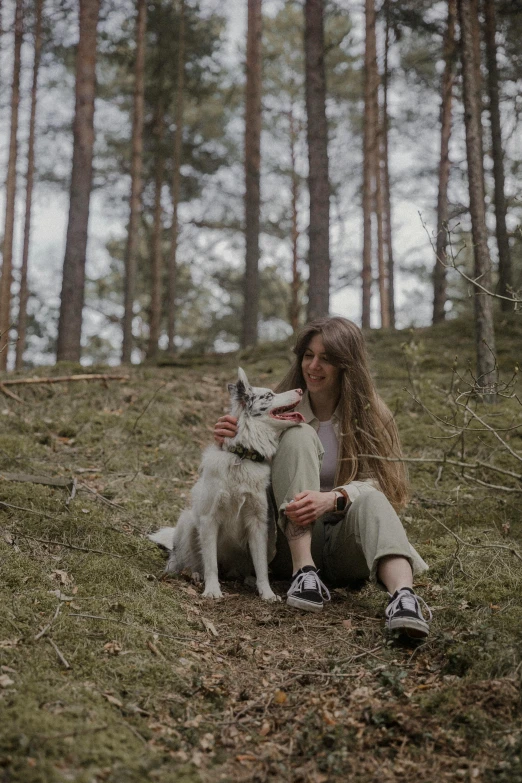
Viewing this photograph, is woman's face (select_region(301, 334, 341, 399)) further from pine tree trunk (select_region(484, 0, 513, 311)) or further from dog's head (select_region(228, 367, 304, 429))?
pine tree trunk (select_region(484, 0, 513, 311))

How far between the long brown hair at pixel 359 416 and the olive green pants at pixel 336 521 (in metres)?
0.25

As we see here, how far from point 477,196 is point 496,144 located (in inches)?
185

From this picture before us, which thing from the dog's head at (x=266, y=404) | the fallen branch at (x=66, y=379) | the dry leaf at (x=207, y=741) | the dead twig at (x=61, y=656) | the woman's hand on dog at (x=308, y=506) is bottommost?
the dry leaf at (x=207, y=741)

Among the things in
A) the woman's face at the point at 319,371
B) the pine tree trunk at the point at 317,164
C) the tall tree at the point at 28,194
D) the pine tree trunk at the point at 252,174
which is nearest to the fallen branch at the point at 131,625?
the woman's face at the point at 319,371

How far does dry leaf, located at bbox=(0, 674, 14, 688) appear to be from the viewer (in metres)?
2.47

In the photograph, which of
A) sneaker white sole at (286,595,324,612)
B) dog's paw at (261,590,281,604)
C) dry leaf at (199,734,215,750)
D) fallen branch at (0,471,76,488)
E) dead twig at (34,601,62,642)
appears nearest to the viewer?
dry leaf at (199,734,215,750)

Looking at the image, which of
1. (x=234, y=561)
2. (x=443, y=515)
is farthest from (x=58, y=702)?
(x=443, y=515)

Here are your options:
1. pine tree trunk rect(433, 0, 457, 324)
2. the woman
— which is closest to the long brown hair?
the woman

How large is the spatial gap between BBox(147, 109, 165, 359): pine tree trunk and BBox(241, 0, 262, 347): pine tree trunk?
210 centimetres

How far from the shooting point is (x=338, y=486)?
13.3 feet

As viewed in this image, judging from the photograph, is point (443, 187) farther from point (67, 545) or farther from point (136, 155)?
point (67, 545)

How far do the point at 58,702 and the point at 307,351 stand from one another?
269 cm

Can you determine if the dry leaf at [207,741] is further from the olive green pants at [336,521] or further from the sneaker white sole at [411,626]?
the olive green pants at [336,521]

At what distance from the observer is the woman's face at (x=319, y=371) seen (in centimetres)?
432
